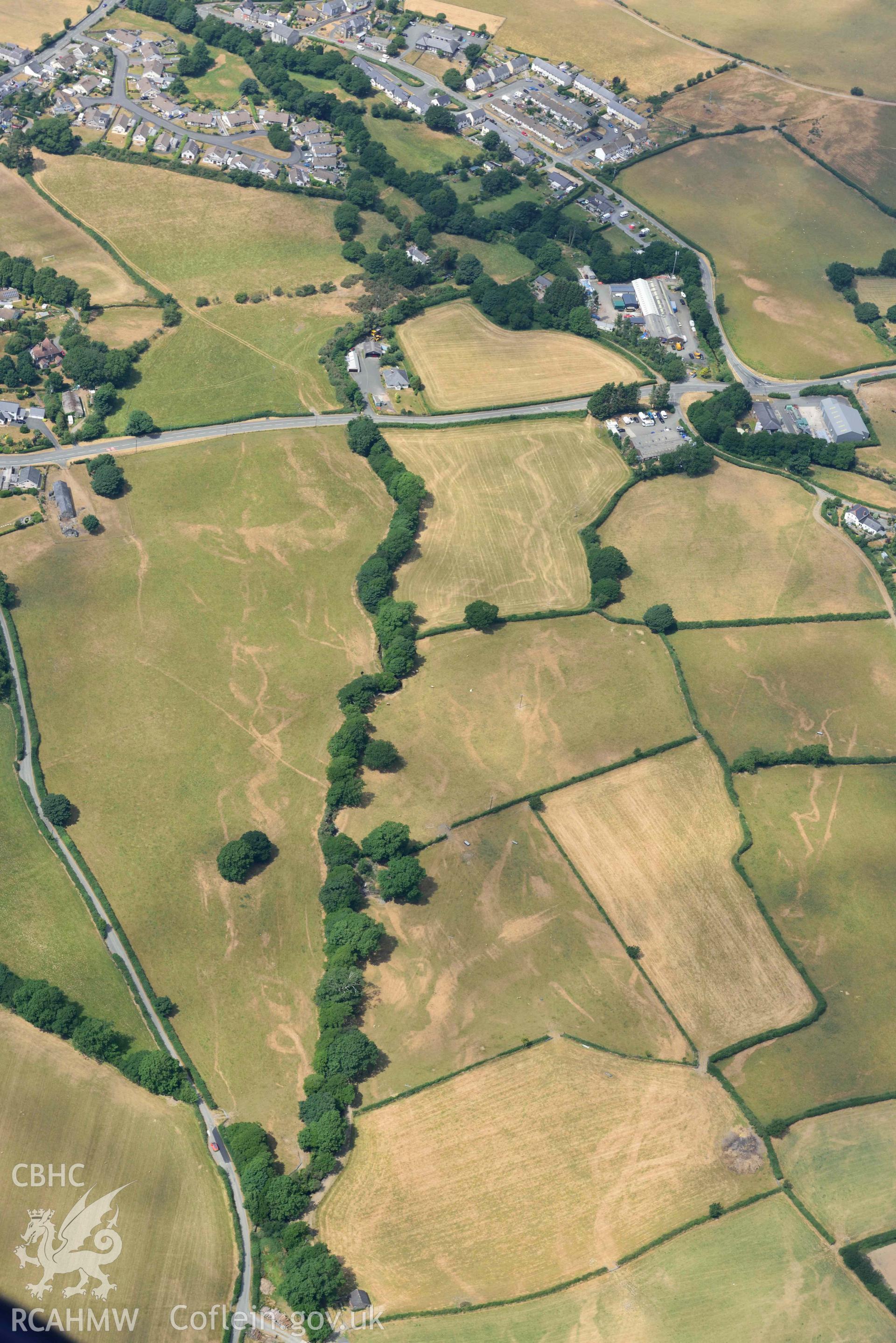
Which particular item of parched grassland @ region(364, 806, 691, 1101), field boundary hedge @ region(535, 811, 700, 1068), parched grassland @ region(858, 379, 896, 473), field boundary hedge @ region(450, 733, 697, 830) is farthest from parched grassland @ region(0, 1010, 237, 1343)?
parched grassland @ region(858, 379, 896, 473)

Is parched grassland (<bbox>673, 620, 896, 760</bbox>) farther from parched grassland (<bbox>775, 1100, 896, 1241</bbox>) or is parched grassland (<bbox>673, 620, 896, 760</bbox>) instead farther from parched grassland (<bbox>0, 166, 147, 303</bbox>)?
parched grassland (<bbox>0, 166, 147, 303</bbox>)

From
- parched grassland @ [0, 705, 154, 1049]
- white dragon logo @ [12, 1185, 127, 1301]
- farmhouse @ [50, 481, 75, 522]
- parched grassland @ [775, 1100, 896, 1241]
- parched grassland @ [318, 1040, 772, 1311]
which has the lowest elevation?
white dragon logo @ [12, 1185, 127, 1301]

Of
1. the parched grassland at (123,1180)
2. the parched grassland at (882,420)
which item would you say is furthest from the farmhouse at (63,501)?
the parched grassland at (882,420)

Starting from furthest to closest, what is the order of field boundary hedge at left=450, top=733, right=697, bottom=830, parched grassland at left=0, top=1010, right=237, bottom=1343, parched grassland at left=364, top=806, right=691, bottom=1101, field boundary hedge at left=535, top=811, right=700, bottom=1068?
field boundary hedge at left=450, top=733, right=697, bottom=830
field boundary hedge at left=535, top=811, right=700, bottom=1068
parched grassland at left=364, top=806, right=691, bottom=1101
parched grassland at left=0, top=1010, right=237, bottom=1343

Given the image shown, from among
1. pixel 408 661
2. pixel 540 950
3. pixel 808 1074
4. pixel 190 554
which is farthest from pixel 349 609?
pixel 808 1074

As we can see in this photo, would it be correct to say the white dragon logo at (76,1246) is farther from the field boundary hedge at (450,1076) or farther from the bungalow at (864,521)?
the bungalow at (864,521)

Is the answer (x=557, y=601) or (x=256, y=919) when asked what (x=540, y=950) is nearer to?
(x=256, y=919)

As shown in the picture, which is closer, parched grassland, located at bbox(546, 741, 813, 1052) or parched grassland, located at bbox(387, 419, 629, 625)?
parched grassland, located at bbox(546, 741, 813, 1052)
